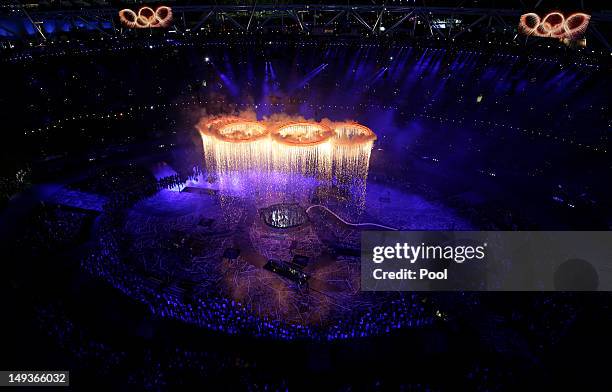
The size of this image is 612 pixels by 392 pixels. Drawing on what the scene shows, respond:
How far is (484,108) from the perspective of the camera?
3128 centimetres

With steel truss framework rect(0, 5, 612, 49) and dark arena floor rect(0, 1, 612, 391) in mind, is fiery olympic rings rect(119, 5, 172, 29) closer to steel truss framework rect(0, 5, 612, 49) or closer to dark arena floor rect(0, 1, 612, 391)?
dark arena floor rect(0, 1, 612, 391)

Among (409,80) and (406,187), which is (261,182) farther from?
(409,80)

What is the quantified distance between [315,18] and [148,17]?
1322 cm

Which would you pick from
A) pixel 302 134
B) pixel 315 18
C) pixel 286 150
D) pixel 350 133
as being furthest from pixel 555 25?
pixel 286 150

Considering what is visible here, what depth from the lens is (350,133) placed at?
2045cm

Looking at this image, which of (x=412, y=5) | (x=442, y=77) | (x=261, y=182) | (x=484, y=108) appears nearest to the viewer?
(x=261, y=182)

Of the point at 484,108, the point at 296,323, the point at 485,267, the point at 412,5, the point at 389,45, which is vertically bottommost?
the point at 296,323

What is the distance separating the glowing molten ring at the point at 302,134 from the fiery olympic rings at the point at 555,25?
1668 cm

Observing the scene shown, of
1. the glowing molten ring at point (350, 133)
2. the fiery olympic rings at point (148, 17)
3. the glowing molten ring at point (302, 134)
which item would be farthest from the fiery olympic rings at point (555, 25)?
the fiery olympic rings at point (148, 17)

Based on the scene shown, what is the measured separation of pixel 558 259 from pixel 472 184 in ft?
28.8

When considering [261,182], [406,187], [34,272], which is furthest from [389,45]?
[34,272]

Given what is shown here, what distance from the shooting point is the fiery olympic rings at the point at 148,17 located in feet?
93.2

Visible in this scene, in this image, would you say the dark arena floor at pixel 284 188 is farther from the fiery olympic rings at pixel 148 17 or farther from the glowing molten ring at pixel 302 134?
the fiery olympic rings at pixel 148 17

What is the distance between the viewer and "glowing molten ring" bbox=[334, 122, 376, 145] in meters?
20.0
